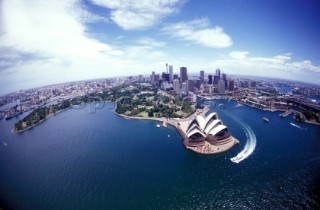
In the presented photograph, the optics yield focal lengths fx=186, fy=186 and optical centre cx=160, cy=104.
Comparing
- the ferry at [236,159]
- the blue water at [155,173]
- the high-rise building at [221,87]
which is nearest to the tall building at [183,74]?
the high-rise building at [221,87]

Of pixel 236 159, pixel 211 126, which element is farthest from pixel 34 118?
pixel 236 159

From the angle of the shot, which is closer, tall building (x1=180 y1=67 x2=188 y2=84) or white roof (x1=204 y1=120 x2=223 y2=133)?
white roof (x1=204 y1=120 x2=223 y2=133)

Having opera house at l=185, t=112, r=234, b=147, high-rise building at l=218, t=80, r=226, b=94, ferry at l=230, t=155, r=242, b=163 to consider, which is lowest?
ferry at l=230, t=155, r=242, b=163

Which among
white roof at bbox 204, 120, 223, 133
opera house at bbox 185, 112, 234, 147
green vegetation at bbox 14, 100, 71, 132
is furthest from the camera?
green vegetation at bbox 14, 100, 71, 132

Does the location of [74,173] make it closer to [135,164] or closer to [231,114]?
[135,164]

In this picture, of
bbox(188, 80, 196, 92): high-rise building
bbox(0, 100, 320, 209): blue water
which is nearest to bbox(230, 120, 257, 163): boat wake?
bbox(0, 100, 320, 209): blue water

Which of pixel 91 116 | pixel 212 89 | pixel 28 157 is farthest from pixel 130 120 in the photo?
pixel 212 89

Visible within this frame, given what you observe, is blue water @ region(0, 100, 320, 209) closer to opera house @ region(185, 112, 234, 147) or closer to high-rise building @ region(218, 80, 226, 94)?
opera house @ region(185, 112, 234, 147)

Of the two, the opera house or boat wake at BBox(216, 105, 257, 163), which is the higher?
the opera house
